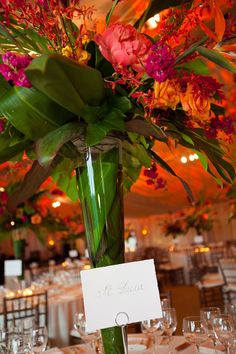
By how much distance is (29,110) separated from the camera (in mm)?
923

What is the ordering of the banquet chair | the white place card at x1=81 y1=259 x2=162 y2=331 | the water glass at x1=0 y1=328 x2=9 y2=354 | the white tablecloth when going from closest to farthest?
the white place card at x1=81 y1=259 x2=162 y2=331
the water glass at x1=0 y1=328 x2=9 y2=354
the white tablecloth
the banquet chair

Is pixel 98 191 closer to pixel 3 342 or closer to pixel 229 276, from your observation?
pixel 3 342

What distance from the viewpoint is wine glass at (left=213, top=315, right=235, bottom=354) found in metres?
1.23

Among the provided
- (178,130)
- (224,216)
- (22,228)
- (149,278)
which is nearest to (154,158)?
(178,130)

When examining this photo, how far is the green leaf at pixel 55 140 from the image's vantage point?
0.87 m

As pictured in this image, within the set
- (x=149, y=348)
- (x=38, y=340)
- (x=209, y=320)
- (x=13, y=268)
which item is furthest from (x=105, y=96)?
(x=13, y=268)

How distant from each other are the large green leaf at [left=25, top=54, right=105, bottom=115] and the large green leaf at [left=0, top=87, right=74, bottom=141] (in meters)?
0.06

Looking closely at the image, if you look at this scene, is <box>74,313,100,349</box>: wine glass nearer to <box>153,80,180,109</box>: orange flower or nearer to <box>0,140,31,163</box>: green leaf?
<box>0,140,31,163</box>: green leaf

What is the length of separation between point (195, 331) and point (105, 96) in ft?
2.71

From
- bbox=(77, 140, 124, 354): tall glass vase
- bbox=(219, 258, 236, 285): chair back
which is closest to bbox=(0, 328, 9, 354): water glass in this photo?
bbox=(77, 140, 124, 354): tall glass vase

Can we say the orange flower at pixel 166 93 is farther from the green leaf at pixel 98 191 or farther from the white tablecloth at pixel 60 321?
the white tablecloth at pixel 60 321

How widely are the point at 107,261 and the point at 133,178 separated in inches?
14.5

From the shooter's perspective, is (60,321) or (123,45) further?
(60,321)

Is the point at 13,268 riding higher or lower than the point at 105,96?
lower
